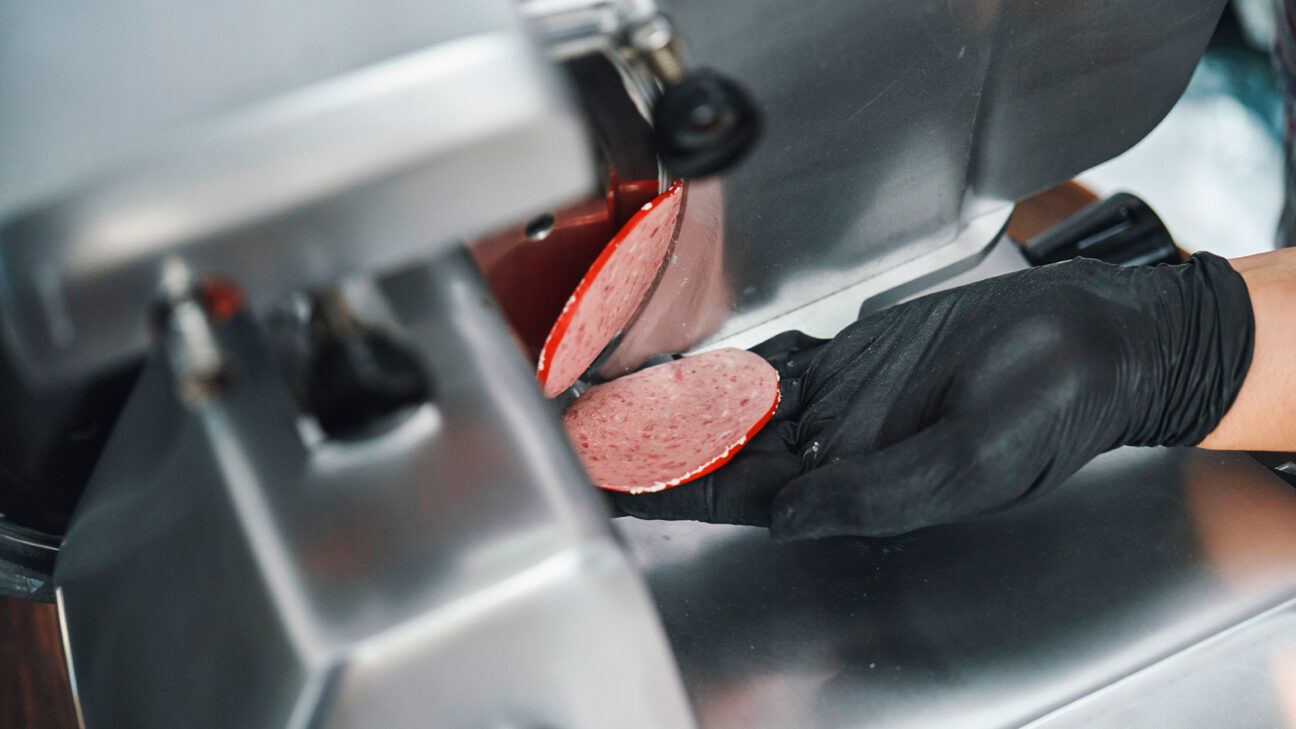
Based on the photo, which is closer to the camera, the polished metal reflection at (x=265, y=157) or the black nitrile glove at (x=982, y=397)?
the polished metal reflection at (x=265, y=157)

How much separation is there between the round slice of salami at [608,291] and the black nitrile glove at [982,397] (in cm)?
13

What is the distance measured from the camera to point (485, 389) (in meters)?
0.58

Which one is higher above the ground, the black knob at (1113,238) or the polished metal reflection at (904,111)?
the polished metal reflection at (904,111)

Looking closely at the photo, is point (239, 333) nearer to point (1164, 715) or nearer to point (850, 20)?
point (850, 20)

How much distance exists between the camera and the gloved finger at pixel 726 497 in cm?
90

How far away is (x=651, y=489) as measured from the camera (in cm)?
86

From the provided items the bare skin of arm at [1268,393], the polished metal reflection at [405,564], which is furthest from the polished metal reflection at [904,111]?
the polished metal reflection at [405,564]

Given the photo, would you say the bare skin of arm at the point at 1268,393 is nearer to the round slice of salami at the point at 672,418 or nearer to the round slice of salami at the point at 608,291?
the round slice of salami at the point at 672,418

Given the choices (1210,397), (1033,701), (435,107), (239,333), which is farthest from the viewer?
(1210,397)

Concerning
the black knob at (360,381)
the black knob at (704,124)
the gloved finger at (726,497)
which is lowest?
the gloved finger at (726,497)

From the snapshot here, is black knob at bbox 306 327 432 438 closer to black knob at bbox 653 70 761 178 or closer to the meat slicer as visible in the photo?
the meat slicer

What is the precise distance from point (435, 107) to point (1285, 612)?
2.66ft

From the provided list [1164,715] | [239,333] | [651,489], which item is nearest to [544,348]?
[651,489]

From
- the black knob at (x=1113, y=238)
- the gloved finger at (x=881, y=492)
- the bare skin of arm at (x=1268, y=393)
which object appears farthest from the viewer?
the black knob at (x=1113, y=238)
